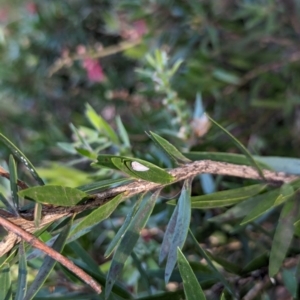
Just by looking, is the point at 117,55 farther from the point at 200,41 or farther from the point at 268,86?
the point at 268,86

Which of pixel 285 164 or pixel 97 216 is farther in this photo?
pixel 285 164

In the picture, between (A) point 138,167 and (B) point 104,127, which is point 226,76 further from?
(A) point 138,167

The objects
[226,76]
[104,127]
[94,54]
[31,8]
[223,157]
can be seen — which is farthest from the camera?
[31,8]

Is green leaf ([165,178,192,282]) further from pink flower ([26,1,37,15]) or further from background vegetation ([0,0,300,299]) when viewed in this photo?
pink flower ([26,1,37,15])

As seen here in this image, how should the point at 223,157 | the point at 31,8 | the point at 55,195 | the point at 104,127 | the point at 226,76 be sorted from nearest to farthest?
the point at 55,195
the point at 223,157
the point at 104,127
the point at 226,76
the point at 31,8

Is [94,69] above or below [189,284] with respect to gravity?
below

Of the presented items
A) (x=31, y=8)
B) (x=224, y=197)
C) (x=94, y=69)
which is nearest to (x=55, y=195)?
(x=224, y=197)

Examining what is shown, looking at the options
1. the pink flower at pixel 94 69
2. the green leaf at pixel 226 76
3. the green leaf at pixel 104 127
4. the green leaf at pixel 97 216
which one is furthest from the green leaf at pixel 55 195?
the pink flower at pixel 94 69
